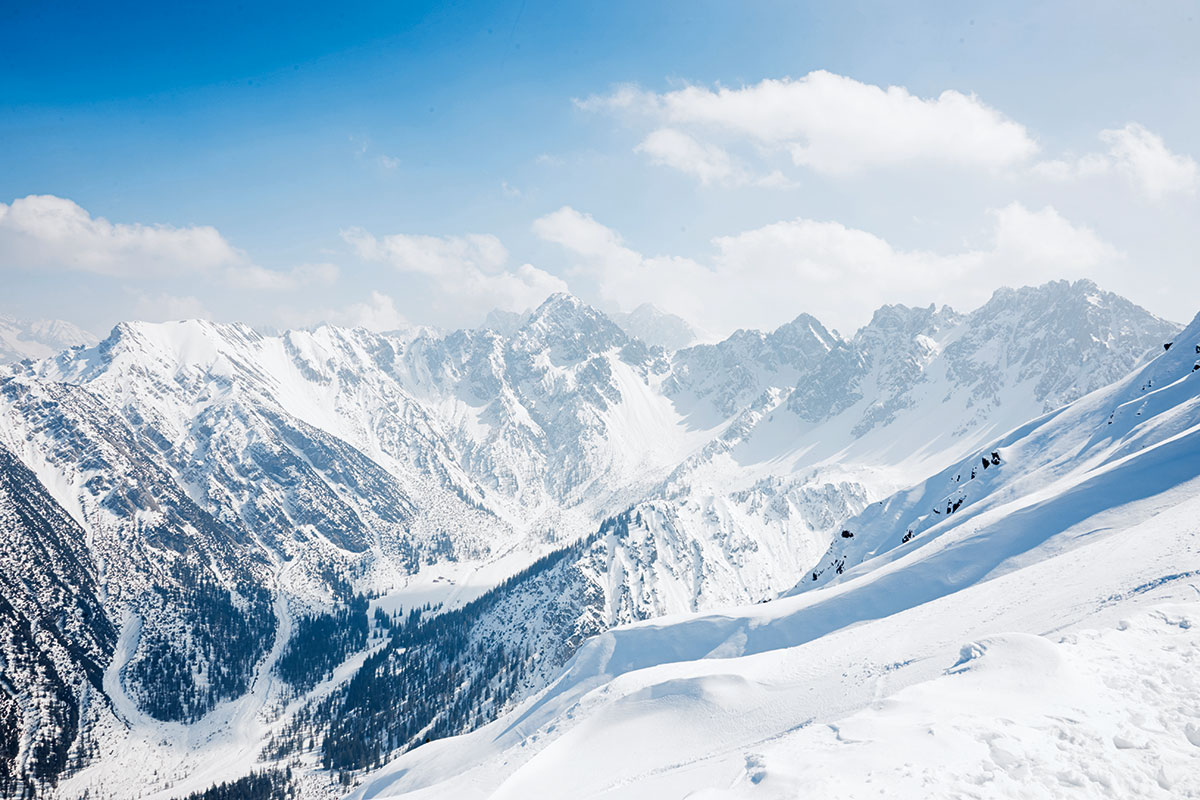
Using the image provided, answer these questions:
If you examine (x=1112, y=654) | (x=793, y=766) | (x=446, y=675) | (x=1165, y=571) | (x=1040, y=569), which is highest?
(x=793, y=766)

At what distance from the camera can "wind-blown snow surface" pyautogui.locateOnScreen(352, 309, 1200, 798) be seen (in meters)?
17.0

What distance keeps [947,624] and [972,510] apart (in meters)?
59.0

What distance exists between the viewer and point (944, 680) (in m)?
24.2

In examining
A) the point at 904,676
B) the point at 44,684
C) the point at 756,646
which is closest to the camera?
the point at 904,676

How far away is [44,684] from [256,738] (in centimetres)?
6368

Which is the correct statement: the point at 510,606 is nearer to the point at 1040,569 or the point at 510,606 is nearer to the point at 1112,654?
the point at 1040,569

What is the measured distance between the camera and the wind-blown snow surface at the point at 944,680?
667 inches

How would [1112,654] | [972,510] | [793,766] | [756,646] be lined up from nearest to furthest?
[793,766], [1112,654], [756,646], [972,510]

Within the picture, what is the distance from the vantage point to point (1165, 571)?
108ft

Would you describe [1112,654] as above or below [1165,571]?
above

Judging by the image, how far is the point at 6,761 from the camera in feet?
487

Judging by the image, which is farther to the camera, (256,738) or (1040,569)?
(256,738)

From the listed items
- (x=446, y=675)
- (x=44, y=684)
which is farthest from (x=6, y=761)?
(x=446, y=675)

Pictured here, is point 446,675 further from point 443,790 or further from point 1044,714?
point 1044,714
